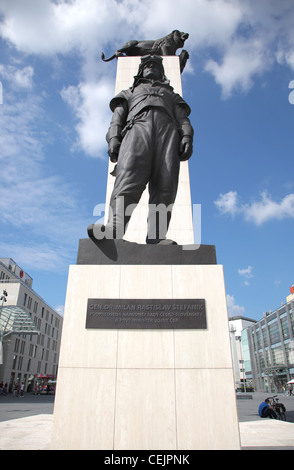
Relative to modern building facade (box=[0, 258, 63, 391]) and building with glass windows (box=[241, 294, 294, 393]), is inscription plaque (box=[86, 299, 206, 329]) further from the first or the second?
building with glass windows (box=[241, 294, 294, 393])

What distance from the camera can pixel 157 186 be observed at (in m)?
4.59

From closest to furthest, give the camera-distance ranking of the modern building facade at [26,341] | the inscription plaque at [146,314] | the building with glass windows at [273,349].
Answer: the inscription plaque at [146,314]
the modern building facade at [26,341]
the building with glass windows at [273,349]

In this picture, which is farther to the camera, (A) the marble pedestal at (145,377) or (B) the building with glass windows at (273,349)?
(B) the building with glass windows at (273,349)

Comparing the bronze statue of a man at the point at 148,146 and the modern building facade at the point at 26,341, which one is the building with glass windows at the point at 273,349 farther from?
the bronze statue of a man at the point at 148,146

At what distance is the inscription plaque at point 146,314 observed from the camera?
3352 mm

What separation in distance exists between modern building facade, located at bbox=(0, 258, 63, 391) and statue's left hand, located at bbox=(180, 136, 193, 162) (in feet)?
119

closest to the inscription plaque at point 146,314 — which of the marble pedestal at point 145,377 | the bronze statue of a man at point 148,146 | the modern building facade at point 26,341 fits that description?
the marble pedestal at point 145,377

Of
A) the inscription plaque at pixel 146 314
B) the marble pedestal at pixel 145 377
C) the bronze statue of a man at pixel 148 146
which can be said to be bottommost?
the marble pedestal at pixel 145 377

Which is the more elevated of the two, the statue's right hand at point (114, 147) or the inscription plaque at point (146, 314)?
the statue's right hand at point (114, 147)

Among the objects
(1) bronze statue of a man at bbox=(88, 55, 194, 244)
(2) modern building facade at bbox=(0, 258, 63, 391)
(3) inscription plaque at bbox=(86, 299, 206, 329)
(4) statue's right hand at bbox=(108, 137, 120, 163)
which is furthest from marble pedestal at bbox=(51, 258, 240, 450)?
(2) modern building facade at bbox=(0, 258, 63, 391)

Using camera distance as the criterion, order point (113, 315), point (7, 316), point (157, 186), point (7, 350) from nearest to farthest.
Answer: point (113, 315) → point (157, 186) → point (7, 316) → point (7, 350)

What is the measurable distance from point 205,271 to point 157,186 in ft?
5.36

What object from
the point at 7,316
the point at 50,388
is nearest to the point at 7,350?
the point at 50,388
